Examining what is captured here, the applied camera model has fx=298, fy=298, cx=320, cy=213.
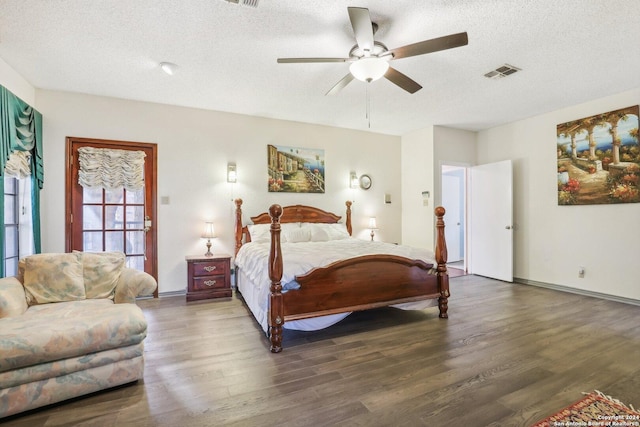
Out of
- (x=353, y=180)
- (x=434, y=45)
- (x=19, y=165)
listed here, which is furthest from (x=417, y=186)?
(x=19, y=165)

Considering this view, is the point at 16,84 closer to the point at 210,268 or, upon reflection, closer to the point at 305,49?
the point at 210,268

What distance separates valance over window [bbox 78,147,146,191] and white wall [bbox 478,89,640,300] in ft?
19.2

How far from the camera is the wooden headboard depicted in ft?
15.1

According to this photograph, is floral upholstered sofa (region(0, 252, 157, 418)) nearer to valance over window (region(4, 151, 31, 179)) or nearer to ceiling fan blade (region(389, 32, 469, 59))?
valance over window (region(4, 151, 31, 179))

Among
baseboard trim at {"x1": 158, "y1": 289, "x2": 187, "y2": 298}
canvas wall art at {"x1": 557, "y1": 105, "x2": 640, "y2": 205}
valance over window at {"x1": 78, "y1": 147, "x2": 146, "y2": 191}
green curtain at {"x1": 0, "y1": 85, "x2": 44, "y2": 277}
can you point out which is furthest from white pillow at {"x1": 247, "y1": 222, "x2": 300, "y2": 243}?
canvas wall art at {"x1": 557, "y1": 105, "x2": 640, "y2": 205}

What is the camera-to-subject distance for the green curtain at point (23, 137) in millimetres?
2881

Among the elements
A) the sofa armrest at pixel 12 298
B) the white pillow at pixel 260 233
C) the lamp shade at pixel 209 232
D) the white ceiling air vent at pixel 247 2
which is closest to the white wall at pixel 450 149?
the white pillow at pixel 260 233

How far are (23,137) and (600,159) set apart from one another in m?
7.17

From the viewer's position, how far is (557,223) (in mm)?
4566

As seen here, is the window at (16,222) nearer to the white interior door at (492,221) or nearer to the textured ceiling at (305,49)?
the textured ceiling at (305,49)

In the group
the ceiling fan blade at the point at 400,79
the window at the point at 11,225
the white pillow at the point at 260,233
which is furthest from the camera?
the white pillow at the point at 260,233

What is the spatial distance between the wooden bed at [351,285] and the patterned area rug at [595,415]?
150 cm

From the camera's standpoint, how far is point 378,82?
11.8 feet

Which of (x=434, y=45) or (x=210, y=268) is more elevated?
(x=434, y=45)
